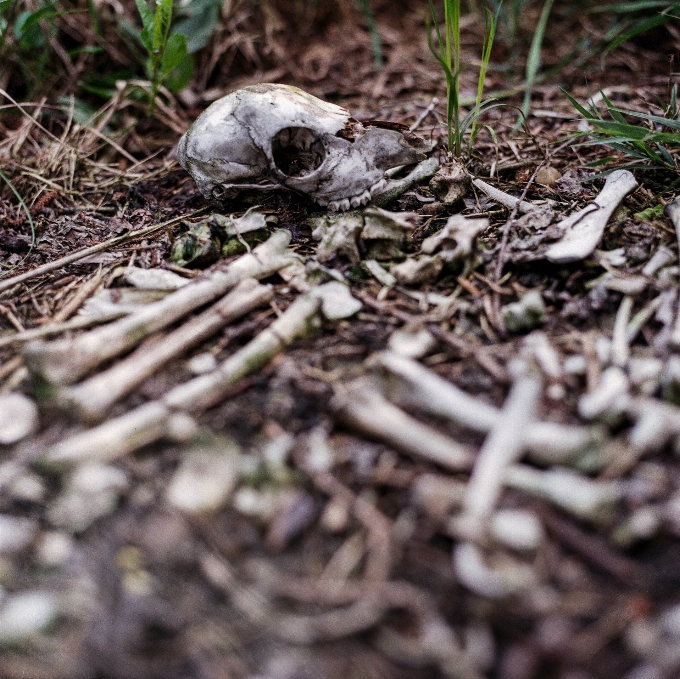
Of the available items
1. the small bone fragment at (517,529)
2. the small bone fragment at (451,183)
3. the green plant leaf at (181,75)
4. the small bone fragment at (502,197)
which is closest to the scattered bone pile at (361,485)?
the small bone fragment at (517,529)

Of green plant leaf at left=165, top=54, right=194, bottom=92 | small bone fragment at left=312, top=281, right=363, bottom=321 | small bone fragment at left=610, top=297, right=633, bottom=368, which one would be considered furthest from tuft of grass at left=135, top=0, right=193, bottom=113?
small bone fragment at left=610, top=297, right=633, bottom=368

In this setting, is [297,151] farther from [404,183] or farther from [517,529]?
[517,529]

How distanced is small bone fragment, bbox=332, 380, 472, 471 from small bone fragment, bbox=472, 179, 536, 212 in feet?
3.21

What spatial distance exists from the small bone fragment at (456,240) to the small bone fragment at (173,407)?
47cm

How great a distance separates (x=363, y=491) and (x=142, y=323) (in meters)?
0.75

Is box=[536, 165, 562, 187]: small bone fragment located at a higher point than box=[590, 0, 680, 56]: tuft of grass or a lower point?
lower

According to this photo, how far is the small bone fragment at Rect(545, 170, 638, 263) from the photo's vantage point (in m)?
1.61

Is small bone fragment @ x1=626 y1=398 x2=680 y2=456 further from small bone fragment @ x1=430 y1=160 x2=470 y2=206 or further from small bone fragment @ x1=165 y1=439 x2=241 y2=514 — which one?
small bone fragment @ x1=430 y1=160 x2=470 y2=206

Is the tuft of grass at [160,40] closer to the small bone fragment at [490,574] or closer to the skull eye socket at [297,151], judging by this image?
the skull eye socket at [297,151]

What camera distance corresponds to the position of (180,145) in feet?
6.48

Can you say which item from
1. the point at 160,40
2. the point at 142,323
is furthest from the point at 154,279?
the point at 160,40

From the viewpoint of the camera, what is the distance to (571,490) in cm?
108

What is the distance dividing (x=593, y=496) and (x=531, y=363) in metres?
0.37

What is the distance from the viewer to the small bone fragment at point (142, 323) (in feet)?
4.33
